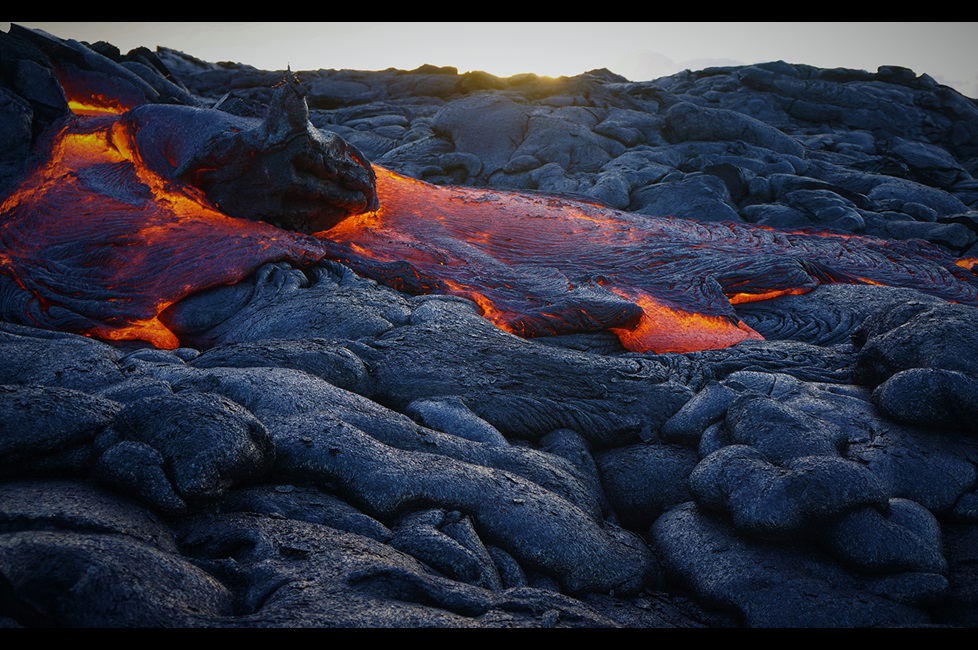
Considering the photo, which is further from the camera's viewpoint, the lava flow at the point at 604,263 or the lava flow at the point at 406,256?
the lava flow at the point at 604,263

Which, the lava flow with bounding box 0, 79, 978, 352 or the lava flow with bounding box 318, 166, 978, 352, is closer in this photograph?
the lava flow with bounding box 0, 79, 978, 352

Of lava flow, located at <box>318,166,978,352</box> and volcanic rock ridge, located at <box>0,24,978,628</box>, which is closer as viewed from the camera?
volcanic rock ridge, located at <box>0,24,978,628</box>

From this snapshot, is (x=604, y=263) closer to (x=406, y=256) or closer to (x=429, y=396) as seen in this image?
(x=406, y=256)

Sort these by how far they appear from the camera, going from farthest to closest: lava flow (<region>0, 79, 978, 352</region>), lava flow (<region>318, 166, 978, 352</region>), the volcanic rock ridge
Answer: lava flow (<region>318, 166, 978, 352</region>) < lava flow (<region>0, 79, 978, 352</region>) < the volcanic rock ridge

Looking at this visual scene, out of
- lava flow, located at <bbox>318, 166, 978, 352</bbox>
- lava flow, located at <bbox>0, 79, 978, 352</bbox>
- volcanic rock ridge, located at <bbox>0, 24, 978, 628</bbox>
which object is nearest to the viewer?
volcanic rock ridge, located at <bbox>0, 24, 978, 628</bbox>

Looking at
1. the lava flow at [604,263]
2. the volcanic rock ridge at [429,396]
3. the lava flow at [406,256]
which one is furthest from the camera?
the lava flow at [604,263]

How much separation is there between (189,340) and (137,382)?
298cm

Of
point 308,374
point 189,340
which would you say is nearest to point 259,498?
point 308,374

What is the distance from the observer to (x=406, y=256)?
9109 millimetres

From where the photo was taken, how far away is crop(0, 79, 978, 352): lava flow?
7.82 m

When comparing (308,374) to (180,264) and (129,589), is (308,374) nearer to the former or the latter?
(129,589)

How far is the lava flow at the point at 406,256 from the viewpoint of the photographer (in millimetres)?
7820

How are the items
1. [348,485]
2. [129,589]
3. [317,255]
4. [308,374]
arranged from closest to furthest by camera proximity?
1. [129,589]
2. [348,485]
3. [308,374]
4. [317,255]

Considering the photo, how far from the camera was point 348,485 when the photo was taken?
409 cm
